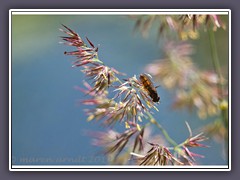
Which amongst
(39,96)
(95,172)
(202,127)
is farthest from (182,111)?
(39,96)

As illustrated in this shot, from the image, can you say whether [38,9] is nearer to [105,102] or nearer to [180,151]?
[105,102]

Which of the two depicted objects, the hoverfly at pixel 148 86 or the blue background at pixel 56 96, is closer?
the hoverfly at pixel 148 86

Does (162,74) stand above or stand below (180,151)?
above

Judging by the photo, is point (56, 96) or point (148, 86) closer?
point (148, 86)

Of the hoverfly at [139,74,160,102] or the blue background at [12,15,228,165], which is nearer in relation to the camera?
the hoverfly at [139,74,160,102]

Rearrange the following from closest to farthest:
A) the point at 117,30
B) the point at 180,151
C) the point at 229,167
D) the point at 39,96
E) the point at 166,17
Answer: the point at 180,151 < the point at 166,17 < the point at 229,167 < the point at 39,96 < the point at 117,30

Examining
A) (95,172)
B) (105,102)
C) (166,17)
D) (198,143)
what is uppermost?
(166,17)

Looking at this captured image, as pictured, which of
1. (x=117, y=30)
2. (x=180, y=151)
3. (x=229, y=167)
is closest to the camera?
(x=180, y=151)

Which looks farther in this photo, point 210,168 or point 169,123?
point 169,123
